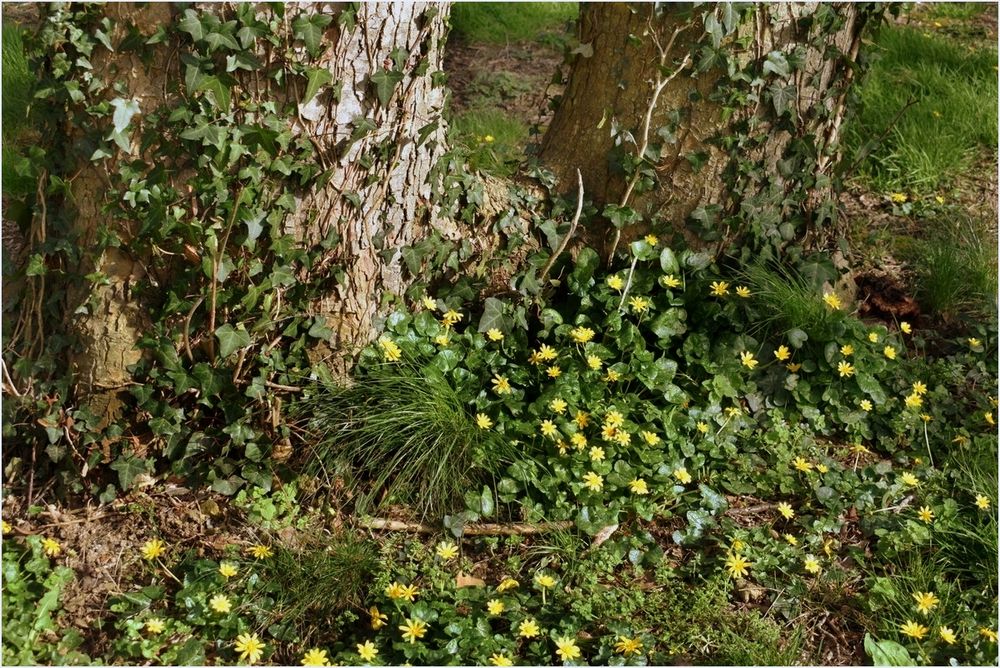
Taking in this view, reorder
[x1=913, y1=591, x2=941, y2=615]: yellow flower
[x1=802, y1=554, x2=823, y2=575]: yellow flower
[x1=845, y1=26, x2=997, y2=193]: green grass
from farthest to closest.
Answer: [x1=845, y1=26, x2=997, y2=193]: green grass, [x1=802, y1=554, x2=823, y2=575]: yellow flower, [x1=913, y1=591, x2=941, y2=615]: yellow flower

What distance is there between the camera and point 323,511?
2.85 metres

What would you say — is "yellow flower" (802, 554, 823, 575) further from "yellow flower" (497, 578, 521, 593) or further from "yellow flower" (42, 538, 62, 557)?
"yellow flower" (42, 538, 62, 557)

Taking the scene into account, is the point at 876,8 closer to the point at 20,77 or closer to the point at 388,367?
the point at 388,367

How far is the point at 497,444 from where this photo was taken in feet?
9.46

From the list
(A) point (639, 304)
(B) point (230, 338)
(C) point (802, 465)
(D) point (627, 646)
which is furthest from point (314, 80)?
(C) point (802, 465)

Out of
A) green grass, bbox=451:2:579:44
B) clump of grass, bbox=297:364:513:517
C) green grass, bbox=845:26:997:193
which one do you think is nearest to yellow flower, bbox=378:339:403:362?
clump of grass, bbox=297:364:513:517

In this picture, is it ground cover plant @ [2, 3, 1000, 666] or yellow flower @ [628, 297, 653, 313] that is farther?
yellow flower @ [628, 297, 653, 313]

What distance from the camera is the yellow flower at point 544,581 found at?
2617 mm

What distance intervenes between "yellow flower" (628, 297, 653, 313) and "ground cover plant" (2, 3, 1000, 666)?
0.03 feet

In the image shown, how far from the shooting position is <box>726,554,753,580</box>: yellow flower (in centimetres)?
269

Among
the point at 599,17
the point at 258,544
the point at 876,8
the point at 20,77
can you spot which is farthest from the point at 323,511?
the point at 20,77

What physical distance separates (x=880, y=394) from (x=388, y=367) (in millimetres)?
1673

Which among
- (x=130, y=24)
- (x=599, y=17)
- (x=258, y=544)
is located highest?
(x=599, y=17)

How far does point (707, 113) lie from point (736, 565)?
1476 mm
